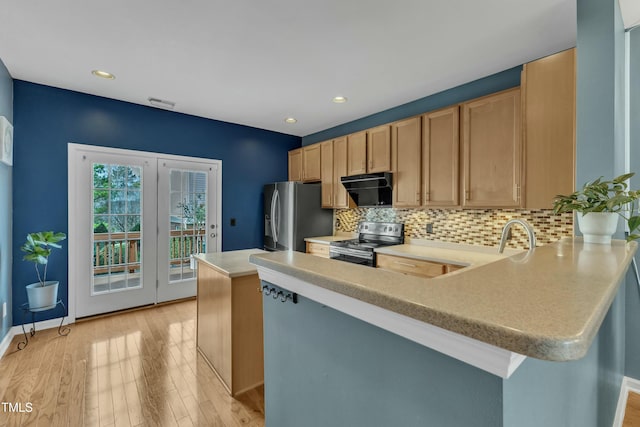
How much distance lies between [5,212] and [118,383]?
199 centimetres

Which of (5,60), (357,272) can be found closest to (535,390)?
(357,272)

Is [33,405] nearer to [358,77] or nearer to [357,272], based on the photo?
[357,272]

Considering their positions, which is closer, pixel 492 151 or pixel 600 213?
pixel 600 213

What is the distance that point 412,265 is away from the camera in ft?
9.25

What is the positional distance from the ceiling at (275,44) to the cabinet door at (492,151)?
379 millimetres

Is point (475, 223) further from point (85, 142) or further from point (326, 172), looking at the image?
point (85, 142)

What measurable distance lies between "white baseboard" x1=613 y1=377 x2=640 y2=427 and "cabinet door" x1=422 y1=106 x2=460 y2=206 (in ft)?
5.60

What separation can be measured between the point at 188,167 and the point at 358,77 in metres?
2.54

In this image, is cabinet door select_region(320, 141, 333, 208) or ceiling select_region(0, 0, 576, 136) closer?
ceiling select_region(0, 0, 576, 136)

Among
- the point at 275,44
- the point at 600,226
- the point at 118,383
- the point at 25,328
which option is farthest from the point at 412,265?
the point at 25,328

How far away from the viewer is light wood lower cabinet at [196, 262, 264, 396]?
6.70 feet

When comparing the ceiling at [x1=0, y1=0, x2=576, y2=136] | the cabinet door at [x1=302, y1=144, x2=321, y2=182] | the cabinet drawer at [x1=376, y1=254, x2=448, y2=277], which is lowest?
the cabinet drawer at [x1=376, y1=254, x2=448, y2=277]

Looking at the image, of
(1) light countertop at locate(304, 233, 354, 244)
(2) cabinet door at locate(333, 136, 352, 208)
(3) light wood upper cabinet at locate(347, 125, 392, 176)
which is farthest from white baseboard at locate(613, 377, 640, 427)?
(2) cabinet door at locate(333, 136, 352, 208)

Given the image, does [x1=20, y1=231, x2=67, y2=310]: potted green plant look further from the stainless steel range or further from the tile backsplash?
the tile backsplash
